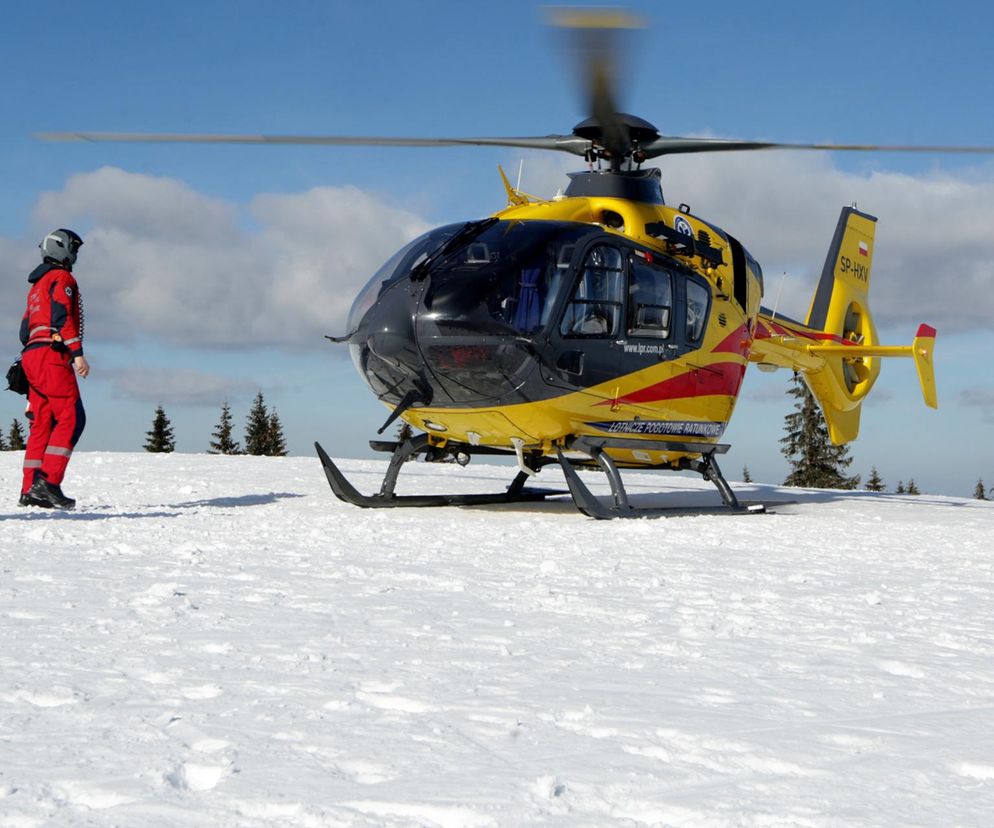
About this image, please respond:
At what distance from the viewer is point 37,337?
8.96 m

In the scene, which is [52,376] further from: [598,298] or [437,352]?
[598,298]

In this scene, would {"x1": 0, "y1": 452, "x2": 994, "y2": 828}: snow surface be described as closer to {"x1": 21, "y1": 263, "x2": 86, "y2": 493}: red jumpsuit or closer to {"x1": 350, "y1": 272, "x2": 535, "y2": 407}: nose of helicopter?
{"x1": 21, "y1": 263, "x2": 86, "y2": 493}: red jumpsuit

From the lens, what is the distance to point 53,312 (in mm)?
8867

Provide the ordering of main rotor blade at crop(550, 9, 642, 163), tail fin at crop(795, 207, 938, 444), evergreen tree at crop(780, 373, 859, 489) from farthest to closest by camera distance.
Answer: evergreen tree at crop(780, 373, 859, 489) < tail fin at crop(795, 207, 938, 444) < main rotor blade at crop(550, 9, 642, 163)

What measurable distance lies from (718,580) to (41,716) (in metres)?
3.83

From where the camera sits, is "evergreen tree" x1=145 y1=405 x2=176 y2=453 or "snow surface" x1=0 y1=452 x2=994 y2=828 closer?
"snow surface" x1=0 y1=452 x2=994 y2=828

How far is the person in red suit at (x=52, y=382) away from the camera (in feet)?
29.0

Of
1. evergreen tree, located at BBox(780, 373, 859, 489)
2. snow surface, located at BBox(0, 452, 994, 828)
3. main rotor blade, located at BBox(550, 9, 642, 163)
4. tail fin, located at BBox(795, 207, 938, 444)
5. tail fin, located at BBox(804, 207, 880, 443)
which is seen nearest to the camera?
snow surface, located at BBox(0, 452, 994, 828)

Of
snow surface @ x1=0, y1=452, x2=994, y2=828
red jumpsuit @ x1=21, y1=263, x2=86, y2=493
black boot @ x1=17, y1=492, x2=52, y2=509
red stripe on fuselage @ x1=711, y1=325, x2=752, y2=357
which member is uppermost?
red stripe on fuselage @ x1=711, y1=325, x2=752, y2=357

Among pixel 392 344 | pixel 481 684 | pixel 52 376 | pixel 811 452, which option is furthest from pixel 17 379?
pixel 811 452

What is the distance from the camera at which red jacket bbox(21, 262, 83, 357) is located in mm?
8891

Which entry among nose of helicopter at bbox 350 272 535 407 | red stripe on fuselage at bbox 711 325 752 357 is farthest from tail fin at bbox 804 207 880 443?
nose of helicopter at bbox 350 272 535 407

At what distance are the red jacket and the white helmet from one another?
10 centimetres

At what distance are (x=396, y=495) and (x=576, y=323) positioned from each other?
2790 millimetres
